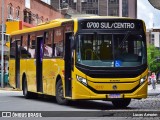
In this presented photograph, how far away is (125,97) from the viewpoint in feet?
62.5

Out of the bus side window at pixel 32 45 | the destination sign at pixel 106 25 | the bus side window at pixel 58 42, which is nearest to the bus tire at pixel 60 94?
the bus side window at pixel 58 42

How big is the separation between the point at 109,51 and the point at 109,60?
1.09 ft

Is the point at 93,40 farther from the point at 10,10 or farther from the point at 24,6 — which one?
the point at 24,6

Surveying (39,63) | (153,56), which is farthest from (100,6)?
(39,63)

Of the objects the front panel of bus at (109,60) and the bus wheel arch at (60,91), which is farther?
the bus wheel arch at (60,91)

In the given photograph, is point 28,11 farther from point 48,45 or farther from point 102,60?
point 102,60

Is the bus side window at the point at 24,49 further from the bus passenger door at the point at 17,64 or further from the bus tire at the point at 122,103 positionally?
the bus tire at the point at 122,103

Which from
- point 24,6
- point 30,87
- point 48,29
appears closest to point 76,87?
point 48,29

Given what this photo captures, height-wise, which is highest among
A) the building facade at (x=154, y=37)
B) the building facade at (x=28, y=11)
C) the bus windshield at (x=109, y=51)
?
the building facade at (x=28, y=11)

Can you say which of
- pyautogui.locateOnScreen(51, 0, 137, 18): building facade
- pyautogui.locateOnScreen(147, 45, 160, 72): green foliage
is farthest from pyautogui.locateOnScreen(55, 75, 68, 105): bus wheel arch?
pyautogui.locateOnScreen(51, 0, 137, 18): building facade

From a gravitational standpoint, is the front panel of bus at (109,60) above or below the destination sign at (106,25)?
below

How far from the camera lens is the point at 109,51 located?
19.1m

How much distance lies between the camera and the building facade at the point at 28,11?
61.5m

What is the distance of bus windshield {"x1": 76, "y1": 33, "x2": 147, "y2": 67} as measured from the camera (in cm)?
1895
